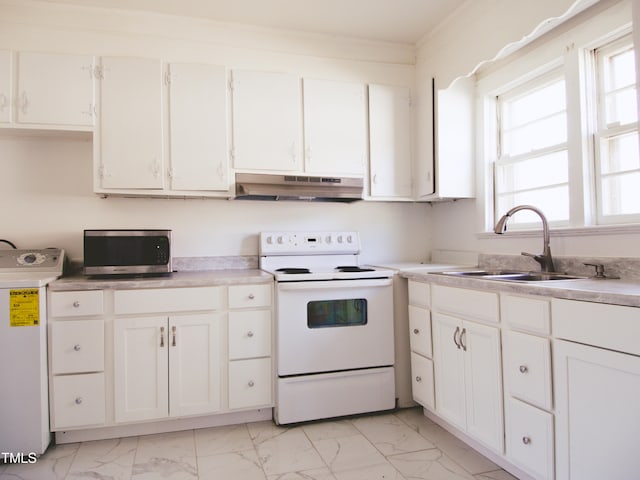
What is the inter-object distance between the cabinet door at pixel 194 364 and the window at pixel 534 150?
1.98m

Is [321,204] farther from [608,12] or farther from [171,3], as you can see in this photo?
[608,12]

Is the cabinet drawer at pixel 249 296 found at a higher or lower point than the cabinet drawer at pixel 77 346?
higher

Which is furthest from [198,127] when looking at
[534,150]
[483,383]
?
[483,383]

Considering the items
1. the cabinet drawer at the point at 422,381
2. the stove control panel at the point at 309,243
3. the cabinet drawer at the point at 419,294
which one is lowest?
the cabinet drawer at the point at 422,381

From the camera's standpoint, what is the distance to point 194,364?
91.4 inches

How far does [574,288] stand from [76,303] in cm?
229

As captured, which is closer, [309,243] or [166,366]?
[166,366]

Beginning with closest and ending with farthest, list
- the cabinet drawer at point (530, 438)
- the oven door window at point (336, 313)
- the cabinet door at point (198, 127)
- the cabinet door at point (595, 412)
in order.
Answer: the cabinet door at point (595, 412) → the cabinet drawer at point (530, 438) → the oven door window at point (336, 313) → the cabinet door at point (198, 127)

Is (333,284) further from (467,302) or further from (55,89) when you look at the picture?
(55,89)

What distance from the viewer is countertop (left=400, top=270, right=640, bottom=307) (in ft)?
4.44

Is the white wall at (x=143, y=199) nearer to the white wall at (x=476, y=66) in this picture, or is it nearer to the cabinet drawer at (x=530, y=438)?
the white wall at (x=476, y=66)

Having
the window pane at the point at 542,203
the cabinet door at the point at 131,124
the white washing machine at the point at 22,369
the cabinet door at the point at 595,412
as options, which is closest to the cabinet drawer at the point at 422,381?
the cabinet door at the point at 595,412

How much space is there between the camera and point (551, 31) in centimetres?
227

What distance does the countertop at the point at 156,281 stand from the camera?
7.14ft
